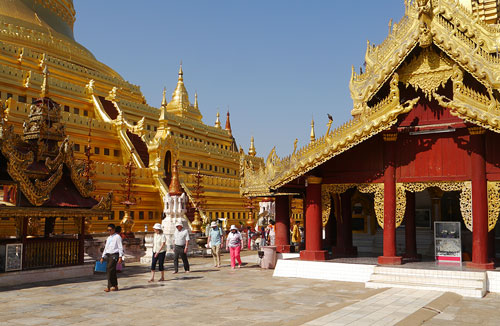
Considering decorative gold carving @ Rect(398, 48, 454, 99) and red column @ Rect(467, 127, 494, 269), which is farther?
decorative gold carving @ Rect(398, 48, 454, 99)

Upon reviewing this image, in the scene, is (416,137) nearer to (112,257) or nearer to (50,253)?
(112,257)

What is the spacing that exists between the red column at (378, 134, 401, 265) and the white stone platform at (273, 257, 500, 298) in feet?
1.25

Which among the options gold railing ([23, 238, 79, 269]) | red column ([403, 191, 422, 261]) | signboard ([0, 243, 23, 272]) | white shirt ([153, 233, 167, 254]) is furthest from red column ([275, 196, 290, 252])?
signboard ([0, 243, 23, 272])

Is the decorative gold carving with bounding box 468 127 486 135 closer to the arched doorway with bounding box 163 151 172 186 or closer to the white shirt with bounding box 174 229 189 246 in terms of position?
the white shirt with bounding box 174 229 189 246

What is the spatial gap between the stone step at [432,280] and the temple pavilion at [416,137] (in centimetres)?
94

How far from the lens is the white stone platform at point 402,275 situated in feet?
36.8

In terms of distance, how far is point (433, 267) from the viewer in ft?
40.7

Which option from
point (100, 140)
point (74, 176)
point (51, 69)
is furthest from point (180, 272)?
point (51, 69)

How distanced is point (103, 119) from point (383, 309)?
2801 centimetres

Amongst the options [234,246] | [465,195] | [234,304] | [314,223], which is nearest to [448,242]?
[465,195]

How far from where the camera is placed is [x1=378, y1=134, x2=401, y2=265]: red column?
1300 centimetres

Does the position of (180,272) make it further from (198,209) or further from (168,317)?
(198,209)

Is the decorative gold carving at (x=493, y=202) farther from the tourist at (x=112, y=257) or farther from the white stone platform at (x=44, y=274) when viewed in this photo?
the white stone platform at (x=44, y=274)

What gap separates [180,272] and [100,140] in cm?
1868
